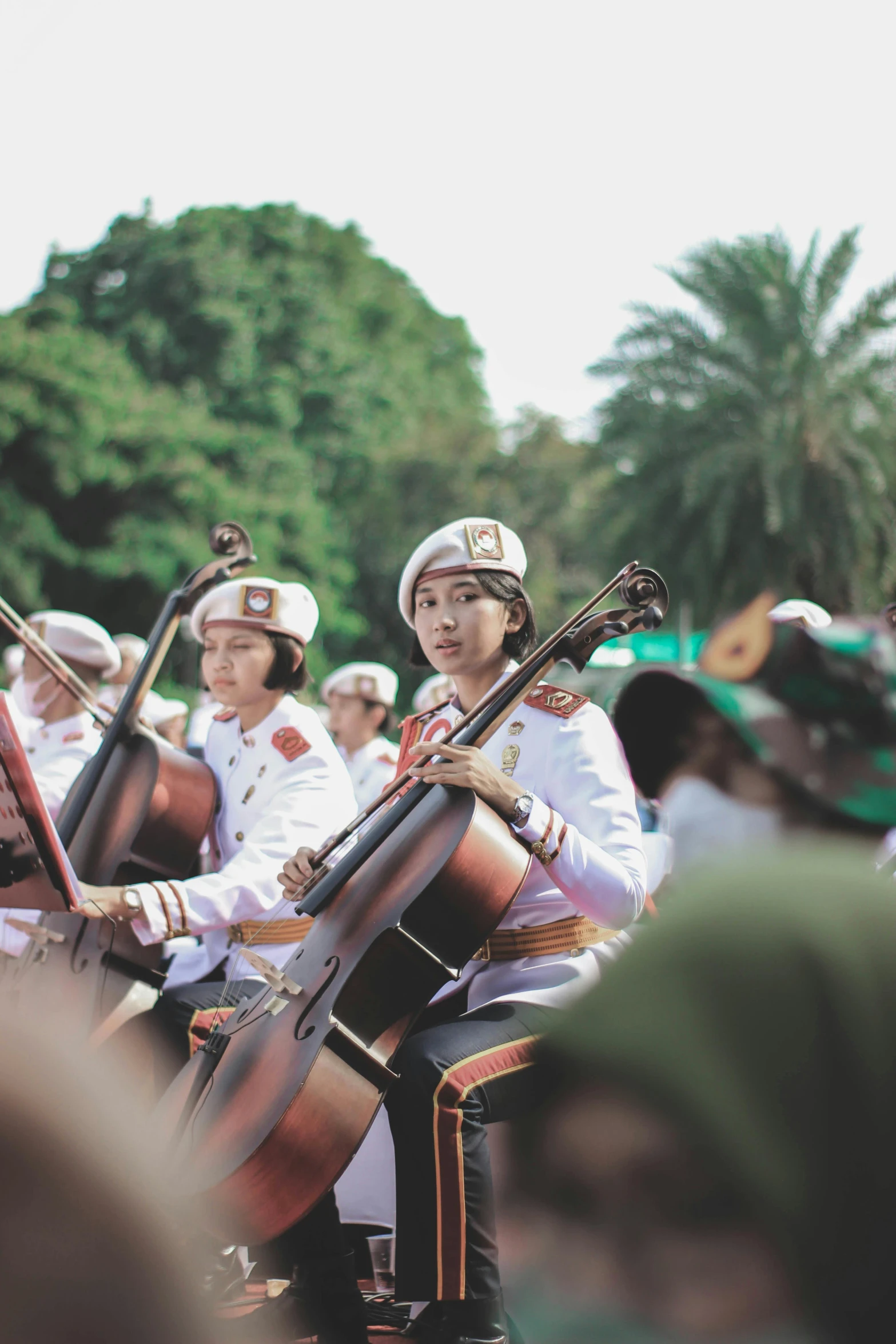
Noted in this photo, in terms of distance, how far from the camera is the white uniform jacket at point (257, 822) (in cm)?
300

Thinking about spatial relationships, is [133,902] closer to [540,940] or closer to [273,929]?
[273,929]

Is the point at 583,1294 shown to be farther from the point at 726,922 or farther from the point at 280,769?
the point at 280,769

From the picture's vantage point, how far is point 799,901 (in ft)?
2.44

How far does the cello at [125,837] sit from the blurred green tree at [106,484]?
15.7 meters

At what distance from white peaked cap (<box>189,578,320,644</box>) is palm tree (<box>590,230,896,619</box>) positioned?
404 inches

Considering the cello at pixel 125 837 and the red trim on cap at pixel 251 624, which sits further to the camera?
the red trim on cap at pixel 251 624

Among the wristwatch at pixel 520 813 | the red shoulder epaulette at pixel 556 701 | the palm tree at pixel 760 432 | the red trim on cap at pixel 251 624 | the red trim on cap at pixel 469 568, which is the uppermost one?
the palm tree at pixel 760 432

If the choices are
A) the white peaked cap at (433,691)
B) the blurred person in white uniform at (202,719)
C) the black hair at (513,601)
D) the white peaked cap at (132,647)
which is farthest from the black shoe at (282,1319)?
the white peaked cap at (132,647)

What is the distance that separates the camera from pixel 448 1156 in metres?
2.22

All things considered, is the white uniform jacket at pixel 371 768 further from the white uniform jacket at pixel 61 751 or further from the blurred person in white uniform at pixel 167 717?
the white uniform jacket at pixel 61 751

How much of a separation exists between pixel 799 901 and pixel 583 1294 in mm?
261

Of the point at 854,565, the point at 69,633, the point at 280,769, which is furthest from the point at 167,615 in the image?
the point at 854,565

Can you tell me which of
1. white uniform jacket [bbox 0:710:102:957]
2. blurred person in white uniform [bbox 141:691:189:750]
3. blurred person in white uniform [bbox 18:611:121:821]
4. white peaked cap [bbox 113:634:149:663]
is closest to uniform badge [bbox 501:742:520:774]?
white uniform jacket [bbox 0:710:102:957]

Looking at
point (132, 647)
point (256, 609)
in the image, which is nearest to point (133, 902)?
point (256, 609)
